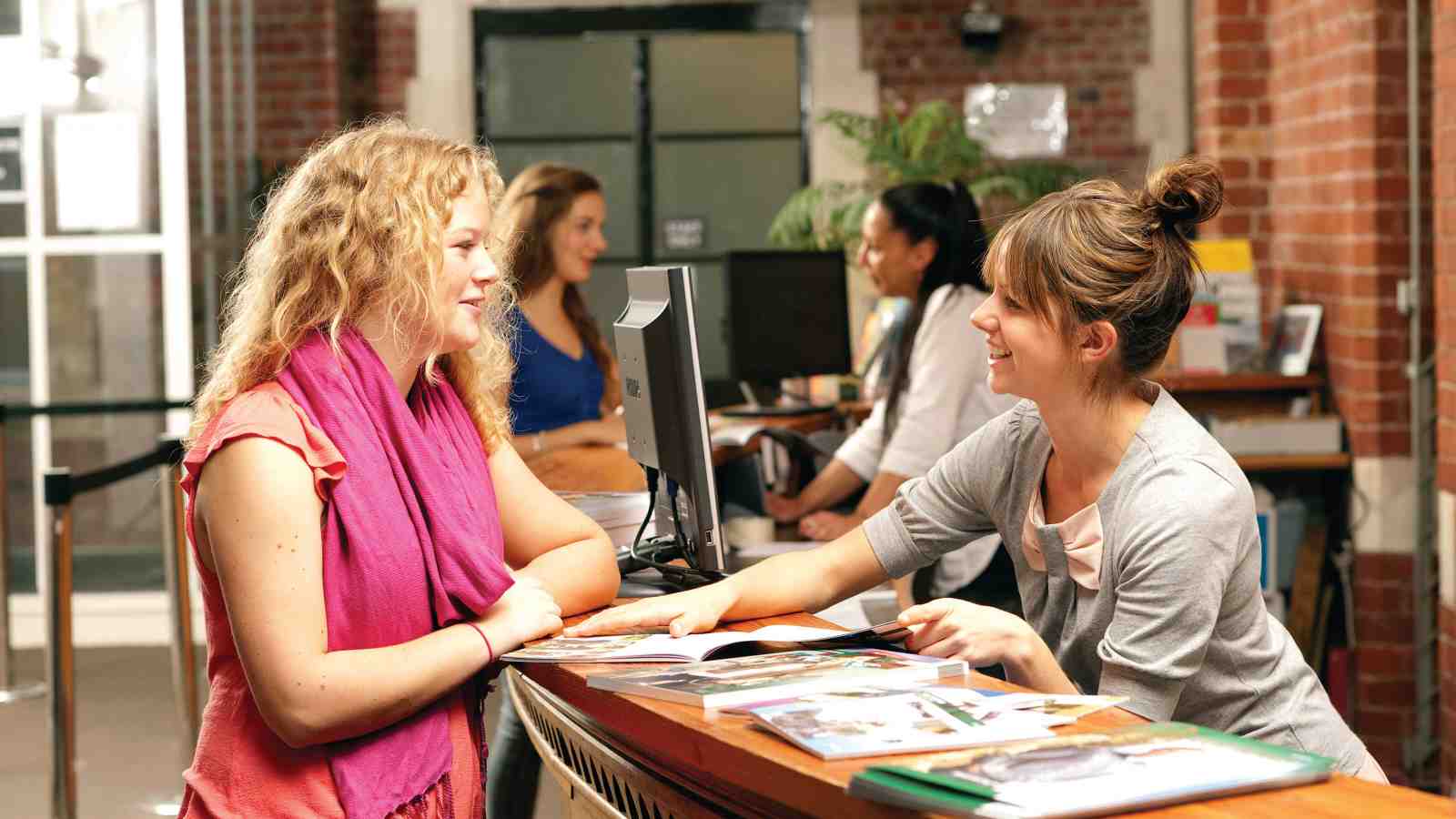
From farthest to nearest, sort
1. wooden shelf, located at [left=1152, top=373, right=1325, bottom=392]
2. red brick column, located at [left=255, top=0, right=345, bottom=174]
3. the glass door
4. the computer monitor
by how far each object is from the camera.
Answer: red brick column, located at [left=255, top=0, right=345, bottom=174] → the glass door → wooden shelf, located at [left=1152, top=373, right=1325, bottom=392] → the computer monitor

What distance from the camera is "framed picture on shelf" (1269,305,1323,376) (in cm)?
473

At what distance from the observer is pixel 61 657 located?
351 centimetres

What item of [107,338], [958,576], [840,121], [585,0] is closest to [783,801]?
[958,576]

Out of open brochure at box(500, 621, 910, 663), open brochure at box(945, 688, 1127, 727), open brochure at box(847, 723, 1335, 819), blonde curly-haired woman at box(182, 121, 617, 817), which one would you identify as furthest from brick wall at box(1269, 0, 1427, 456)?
open brochure at box(847, 723, 1335, 819)

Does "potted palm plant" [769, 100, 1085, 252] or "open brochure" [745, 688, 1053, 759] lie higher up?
"potted palm plant" [769, 100, 1085, 252]

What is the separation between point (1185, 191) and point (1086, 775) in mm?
866

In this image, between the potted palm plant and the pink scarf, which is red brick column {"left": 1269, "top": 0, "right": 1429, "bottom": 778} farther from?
the pink scarf

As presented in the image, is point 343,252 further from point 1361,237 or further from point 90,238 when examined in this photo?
point 90,238

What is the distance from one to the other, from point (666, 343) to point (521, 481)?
0.27m

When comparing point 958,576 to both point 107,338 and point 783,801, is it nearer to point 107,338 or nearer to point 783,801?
point 783,801

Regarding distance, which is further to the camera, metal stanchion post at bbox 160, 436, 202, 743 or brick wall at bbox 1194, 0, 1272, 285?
brick wall at bbox 1194, 0, 1272, 285

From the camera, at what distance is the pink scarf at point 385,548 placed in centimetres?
166

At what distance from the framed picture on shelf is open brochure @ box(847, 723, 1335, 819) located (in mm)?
3666

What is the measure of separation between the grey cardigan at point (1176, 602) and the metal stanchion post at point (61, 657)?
7.57ft
